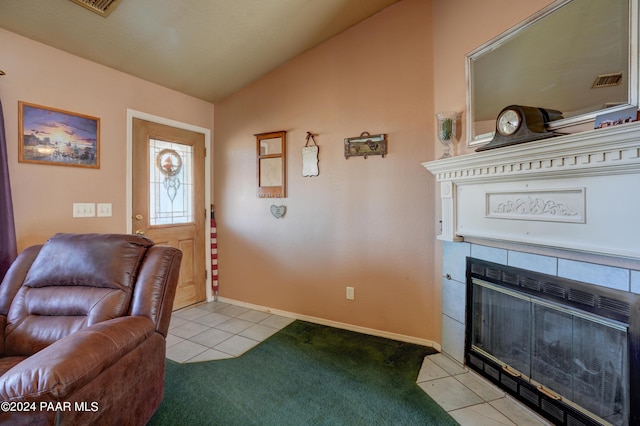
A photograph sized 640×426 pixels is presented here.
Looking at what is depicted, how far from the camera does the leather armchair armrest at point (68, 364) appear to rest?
0.92m

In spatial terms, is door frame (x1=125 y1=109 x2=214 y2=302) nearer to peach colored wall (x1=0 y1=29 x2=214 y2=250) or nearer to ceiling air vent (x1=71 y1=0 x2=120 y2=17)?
peach colored wall (x1=0 y1=29 x2=214 y2=250)

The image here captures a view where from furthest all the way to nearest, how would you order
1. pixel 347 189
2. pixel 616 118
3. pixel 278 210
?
pixel 278 210 < pixel 347 189 < pixel 616 118

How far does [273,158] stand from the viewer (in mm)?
3016

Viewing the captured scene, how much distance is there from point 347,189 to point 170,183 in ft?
6.30

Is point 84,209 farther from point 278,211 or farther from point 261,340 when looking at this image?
point 261,340

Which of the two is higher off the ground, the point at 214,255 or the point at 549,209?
→ the point at 549,209

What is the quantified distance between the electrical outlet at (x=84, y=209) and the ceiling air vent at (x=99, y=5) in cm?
144

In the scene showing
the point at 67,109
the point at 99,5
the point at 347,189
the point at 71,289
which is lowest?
the point at 71,289

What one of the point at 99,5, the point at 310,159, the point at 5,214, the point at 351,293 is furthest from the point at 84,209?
the point at 351,293

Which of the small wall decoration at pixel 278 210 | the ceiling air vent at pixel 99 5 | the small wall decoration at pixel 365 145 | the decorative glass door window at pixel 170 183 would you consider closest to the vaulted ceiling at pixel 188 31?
the ceiling air vent at pixel 99 5

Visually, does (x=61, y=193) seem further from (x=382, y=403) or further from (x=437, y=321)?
(x=437, y=321)

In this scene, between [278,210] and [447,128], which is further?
[278,210]

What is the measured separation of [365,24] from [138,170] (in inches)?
100

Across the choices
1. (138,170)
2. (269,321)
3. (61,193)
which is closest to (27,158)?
(61,193)
